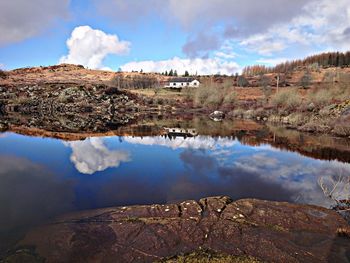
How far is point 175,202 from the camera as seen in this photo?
9.86 m

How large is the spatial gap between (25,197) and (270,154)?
50.1ft

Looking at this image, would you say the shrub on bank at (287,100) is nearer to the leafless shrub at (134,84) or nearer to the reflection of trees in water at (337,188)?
the reflection of trees in water at (337,188)

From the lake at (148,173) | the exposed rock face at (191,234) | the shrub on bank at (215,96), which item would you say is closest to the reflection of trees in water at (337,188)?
the lake at (148,173)

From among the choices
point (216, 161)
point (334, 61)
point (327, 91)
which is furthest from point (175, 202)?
point (334, 61)

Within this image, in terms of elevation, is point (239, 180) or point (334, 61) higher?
point (334, 61)

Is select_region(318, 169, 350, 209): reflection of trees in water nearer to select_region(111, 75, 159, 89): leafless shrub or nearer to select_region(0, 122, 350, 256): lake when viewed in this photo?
select_region(0, 122, 350, 256): lake

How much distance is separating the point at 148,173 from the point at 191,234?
21.9 ft

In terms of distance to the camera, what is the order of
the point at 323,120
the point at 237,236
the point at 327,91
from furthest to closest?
the point at 327,91 < the point at 323,120 < the point at 237,236

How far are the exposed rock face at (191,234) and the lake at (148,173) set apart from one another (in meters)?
1.05

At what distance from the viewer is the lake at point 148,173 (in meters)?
9.96

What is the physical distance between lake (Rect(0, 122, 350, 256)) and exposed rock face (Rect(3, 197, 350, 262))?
1.05m

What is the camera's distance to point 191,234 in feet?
23.5

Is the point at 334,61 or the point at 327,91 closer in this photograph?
the point at 327,91

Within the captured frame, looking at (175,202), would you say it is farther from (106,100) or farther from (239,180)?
(106,100)
